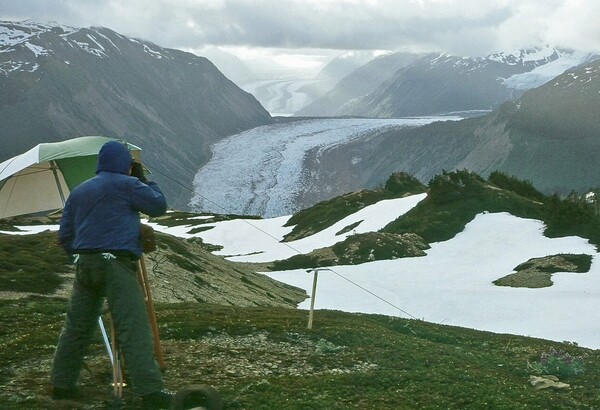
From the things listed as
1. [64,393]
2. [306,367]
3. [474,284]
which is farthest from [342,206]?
[64,393]

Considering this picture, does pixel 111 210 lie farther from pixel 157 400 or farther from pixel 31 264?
pixel 31 264

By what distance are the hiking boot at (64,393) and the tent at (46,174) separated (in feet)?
17.1

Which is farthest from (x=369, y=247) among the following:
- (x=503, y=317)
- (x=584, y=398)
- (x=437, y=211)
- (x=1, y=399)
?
(x=1, y=399)

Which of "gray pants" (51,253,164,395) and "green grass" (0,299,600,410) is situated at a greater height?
"gray pants" (51,253,164,395)

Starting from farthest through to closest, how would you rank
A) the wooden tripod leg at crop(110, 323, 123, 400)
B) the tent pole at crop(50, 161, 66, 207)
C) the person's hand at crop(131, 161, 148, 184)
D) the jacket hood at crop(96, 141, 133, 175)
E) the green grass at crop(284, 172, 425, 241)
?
the green grass at crop(284, 172, 425, 241)
the tent pole at crop(50, 161, 66, 207)
the person's hand at crop(131, 161, 148, 184)
the wooden tripod leg at crop(110, 323, 123, 400)
the jacket hood at crop(96, 141, 133, 175)

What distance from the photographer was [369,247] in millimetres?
81875

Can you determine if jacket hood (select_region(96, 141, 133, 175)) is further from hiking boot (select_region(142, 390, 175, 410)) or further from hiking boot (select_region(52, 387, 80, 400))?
hiking boot (select_region(52, 387, 80, 400))

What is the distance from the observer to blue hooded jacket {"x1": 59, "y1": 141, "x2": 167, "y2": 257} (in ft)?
35.8

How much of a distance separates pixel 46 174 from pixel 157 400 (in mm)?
8545

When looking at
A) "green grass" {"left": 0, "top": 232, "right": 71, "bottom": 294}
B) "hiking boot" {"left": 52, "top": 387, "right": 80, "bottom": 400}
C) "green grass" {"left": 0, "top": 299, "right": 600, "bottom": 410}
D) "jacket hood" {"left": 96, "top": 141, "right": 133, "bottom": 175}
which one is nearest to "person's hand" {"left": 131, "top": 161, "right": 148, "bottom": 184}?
"jacket hood" {"left": 96, "top": 141, "right": 133, "bottom": 175}

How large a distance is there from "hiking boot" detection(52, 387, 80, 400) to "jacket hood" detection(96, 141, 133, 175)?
4.12m

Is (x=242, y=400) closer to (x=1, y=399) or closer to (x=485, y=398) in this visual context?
(x=1, y=399)

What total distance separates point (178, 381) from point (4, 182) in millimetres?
6493

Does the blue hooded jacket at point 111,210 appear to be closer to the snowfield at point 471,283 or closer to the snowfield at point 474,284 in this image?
the snowfield at point 471,283
